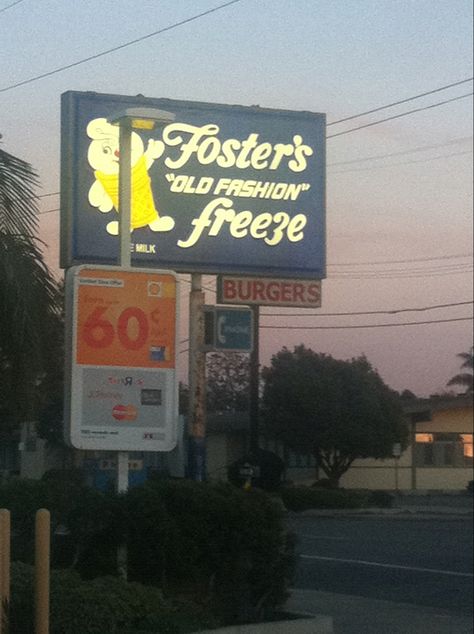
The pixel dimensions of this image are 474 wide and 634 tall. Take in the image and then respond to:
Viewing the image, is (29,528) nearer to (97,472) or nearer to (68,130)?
(97,472)

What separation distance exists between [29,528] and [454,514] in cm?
3221

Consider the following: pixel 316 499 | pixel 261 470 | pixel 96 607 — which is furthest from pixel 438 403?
pixel 96 607

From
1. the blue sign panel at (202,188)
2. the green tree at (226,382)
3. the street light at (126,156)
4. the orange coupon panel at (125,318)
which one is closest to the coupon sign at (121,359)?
the orange coupon panel at (125,318)

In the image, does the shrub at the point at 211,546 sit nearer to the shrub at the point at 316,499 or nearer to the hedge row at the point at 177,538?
the hedge row at the point at 177,538

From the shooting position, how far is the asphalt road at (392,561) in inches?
730

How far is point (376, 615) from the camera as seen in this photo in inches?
602

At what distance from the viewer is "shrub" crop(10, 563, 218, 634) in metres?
10.1

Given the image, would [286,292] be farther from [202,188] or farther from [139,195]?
[139,195]

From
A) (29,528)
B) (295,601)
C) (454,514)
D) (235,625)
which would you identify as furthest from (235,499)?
(454,514)

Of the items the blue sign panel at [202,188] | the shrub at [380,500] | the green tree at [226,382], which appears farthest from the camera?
the green tree at [226,382]

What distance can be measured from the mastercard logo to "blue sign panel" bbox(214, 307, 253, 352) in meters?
6.98

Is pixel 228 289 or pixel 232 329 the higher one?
pixel 228 289

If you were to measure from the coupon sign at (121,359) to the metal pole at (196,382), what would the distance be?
22.2 ft

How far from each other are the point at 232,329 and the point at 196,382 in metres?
1.41
